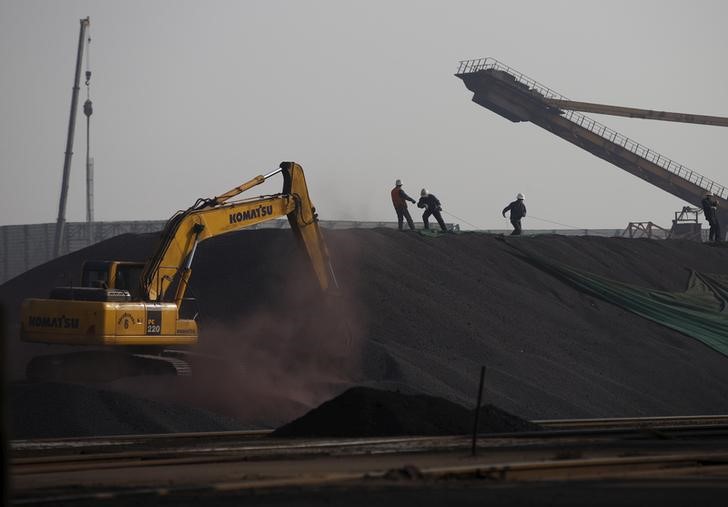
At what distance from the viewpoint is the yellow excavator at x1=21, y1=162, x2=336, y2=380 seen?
64.8 ft

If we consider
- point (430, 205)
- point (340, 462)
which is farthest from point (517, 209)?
point (340, 462)

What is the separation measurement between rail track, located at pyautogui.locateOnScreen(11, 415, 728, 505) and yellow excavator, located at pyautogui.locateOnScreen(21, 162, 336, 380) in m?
4.58

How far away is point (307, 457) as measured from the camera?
11.8m

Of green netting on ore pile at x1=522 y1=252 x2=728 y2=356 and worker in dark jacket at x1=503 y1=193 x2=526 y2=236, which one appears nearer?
green netting on ore pile at x1=522 y1=252 x2=728 y2=356

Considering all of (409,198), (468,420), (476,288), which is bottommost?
(468,420)

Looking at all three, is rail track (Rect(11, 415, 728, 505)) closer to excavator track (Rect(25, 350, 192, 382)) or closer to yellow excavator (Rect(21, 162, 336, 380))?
yellow excavator (Rect(21, 162, 336, 380))

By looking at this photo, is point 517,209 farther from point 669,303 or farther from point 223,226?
point 223,226

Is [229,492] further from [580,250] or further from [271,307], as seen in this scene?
[580,250]

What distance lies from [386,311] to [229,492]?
57.9 feet

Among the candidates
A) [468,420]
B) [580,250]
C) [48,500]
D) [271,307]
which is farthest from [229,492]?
[580,250]

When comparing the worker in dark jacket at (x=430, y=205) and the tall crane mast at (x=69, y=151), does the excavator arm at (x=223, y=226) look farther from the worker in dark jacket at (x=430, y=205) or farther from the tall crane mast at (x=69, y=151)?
the tall crane mast at (x=69, y=151)

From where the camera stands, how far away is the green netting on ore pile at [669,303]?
31.2 m

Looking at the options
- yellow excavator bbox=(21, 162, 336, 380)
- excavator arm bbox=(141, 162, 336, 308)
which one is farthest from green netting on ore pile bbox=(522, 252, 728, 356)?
yellow excavator bbox=(21, 162, 336, 380)

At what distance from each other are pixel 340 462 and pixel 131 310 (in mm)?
9581
